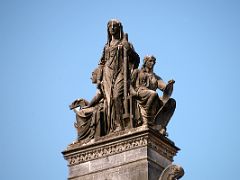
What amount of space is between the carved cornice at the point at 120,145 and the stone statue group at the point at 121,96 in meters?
0.30

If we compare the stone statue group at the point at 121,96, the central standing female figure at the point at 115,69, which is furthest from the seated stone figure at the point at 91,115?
the central standing female figure at the point at 115,69

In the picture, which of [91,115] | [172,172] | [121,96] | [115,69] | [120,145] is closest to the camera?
[172,172]

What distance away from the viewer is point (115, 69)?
2719 cm

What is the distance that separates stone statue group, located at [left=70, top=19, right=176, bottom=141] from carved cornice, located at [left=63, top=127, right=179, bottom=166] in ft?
0.98

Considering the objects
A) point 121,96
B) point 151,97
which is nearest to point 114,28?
point 121,96

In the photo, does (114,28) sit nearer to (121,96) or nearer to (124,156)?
(121,96)

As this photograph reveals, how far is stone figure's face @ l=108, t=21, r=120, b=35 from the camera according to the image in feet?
90.1

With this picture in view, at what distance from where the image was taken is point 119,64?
27.2 meters

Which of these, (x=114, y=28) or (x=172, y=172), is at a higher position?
(x=114, y=28)

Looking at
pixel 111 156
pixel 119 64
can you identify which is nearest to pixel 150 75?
pixel 119 64

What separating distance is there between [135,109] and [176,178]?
8.33 ft

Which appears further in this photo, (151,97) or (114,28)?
(114,28)

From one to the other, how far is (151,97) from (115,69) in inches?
66.5

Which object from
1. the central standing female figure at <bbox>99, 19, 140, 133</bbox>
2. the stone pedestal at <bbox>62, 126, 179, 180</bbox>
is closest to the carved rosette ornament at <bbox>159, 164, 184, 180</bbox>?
the stone pedestal at <bbox>62, 126, 179, 180</bbox>
